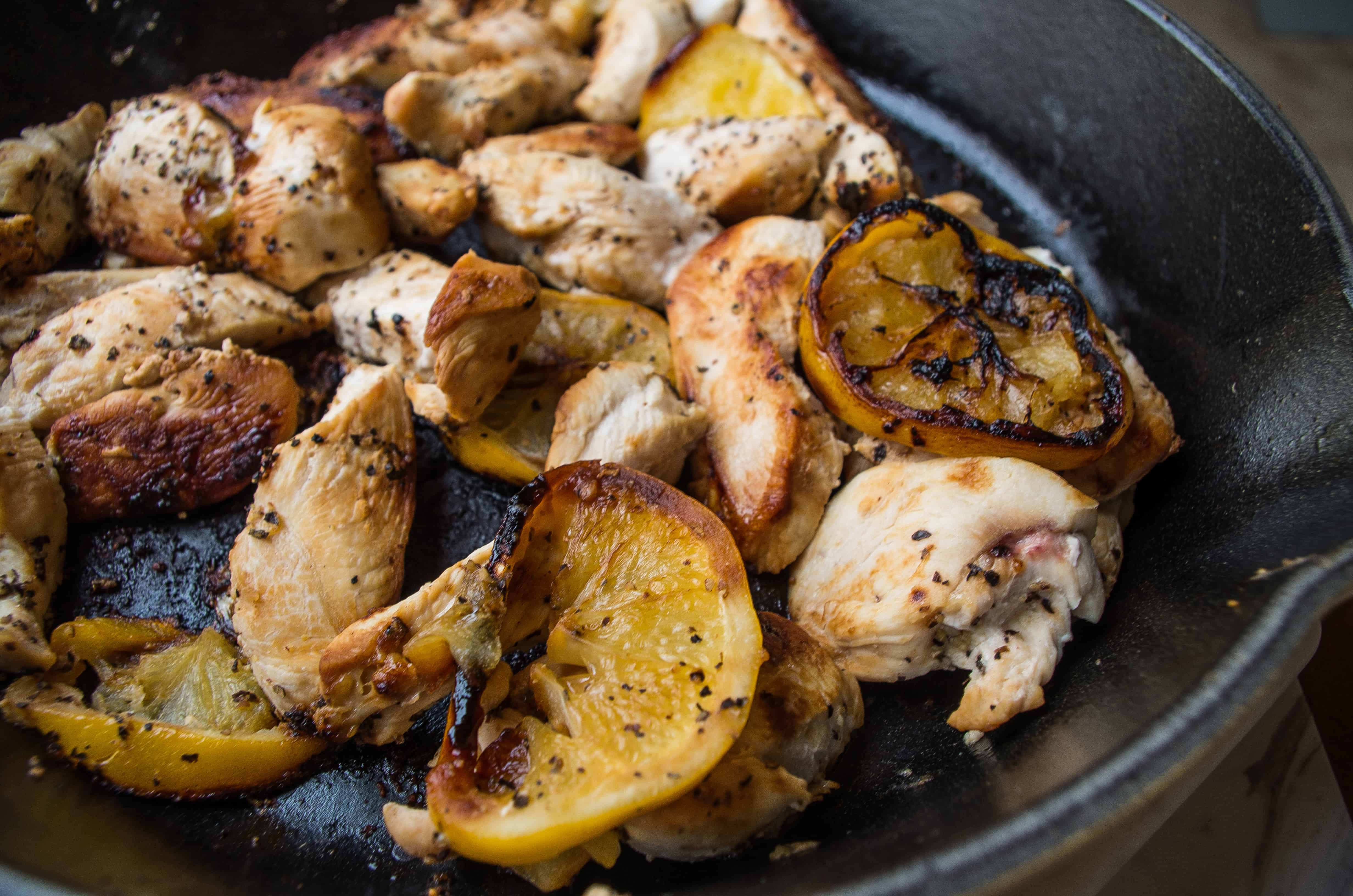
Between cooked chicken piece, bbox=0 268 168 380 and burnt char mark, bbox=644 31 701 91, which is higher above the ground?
burnt char mark, bbox=644 31 701 91

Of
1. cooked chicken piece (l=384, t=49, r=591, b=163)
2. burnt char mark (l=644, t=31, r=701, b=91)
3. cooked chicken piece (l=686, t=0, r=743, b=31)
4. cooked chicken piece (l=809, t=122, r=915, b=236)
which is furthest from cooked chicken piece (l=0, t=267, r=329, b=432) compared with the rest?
cooked chicken piece (l=686, t=0, r=743, b=31)

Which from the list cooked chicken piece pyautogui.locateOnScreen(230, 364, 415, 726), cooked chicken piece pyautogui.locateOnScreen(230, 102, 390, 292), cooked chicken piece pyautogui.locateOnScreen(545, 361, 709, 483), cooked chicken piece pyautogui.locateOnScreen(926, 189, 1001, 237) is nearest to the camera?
cooked chicken piece pyautogui.locateOnScreen(230, 364, 415, 726)

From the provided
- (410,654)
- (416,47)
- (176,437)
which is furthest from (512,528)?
(416,47)

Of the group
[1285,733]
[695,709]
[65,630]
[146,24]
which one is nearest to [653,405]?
[695,709]

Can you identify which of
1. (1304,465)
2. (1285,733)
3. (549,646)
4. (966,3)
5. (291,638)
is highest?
(966,3)

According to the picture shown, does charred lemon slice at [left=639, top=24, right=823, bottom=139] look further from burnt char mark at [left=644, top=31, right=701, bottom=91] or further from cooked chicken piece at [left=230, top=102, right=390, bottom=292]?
cooked chicken piece at [left=230, top=102, right=390, bottom=292]

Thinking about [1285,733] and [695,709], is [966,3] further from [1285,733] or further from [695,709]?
[695,709]
